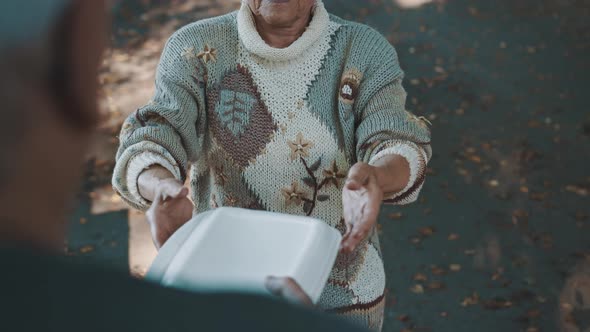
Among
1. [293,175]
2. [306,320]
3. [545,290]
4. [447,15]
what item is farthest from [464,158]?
[306,320]

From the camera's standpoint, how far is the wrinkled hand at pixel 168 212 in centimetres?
181

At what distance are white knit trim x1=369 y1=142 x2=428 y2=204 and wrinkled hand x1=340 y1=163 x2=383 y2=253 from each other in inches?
5.4

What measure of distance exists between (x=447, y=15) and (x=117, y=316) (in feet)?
28.4

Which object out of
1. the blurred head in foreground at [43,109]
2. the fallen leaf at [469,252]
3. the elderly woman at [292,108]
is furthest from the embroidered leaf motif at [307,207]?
the fallen leaf at [469,252]

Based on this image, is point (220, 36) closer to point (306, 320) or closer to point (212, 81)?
point (212, 81)

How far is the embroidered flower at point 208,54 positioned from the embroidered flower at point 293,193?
409mm

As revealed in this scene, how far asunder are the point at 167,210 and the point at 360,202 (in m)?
0.45

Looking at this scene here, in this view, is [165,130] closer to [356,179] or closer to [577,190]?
[356,179]

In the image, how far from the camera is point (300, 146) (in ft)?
7.28

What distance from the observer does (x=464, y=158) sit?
6023mm

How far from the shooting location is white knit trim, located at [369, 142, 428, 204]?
2100 millimetres

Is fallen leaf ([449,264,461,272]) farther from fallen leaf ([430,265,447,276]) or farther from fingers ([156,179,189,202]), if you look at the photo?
fingers ([156,179,189,202])

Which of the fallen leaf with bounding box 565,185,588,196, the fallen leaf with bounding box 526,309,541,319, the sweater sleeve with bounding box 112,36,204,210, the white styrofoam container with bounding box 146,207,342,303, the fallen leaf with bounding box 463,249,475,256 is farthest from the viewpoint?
the fallen leaf with bounding box 565,185,588,196

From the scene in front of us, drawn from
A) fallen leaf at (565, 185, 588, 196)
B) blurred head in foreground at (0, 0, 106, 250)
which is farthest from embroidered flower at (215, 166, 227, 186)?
fallen leaf at (565, 185, 588, 196)
